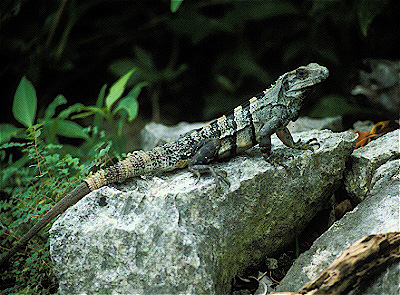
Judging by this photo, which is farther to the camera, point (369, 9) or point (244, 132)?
point (369, 9)

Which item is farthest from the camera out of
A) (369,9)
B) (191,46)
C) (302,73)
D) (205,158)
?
(191,46)

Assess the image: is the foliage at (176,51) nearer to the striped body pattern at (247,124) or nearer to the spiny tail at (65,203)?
the striped body pattern at (247,124)

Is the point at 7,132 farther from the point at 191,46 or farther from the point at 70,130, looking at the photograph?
the point at 191,46

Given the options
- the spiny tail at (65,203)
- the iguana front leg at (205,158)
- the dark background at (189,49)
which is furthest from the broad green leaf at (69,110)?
the iguana front leg at (205,158)

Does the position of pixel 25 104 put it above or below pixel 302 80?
below

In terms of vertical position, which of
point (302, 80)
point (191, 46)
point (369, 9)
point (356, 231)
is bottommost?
point (356, 231)

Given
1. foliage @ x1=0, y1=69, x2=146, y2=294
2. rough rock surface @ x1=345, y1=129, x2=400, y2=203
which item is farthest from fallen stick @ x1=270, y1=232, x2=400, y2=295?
foliage @ x1=0, y1=69, x2=146, y2=294

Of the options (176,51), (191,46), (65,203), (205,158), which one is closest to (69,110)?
(65,203)
